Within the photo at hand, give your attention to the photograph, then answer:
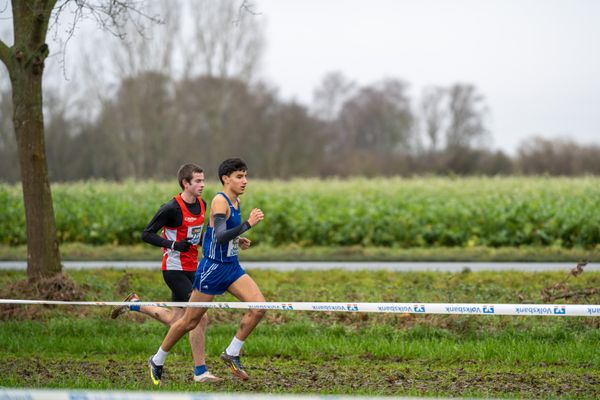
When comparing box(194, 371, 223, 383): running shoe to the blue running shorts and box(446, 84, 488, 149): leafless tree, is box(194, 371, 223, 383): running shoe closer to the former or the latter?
the blue running shorts

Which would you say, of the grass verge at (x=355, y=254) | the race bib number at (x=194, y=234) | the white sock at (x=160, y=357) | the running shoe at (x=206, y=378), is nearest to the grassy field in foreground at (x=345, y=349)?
the running shoe at (x=206, y=378)

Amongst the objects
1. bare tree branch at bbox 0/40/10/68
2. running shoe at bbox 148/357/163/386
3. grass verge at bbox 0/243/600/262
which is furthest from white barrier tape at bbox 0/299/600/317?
grass verge at bbox 0/243/600/262

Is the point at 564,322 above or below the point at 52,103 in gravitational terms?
below

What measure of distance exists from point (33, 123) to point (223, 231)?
6.11m

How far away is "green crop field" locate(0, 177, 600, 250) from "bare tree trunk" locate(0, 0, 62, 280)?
1115cm


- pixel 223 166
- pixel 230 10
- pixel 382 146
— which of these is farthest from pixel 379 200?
pixel 382 146

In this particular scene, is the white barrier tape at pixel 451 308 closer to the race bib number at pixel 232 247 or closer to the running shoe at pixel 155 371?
the race bib number at pixel 232 247

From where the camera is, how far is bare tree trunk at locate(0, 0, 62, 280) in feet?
40.6

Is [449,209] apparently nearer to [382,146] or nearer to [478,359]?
[478,359]

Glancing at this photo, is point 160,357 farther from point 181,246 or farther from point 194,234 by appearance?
point 194,234

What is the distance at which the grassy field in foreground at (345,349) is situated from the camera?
25.9 feet

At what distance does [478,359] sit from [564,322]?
6.18 feet

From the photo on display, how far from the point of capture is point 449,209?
23531mm

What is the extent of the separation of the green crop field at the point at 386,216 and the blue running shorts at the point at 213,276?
15.0m
